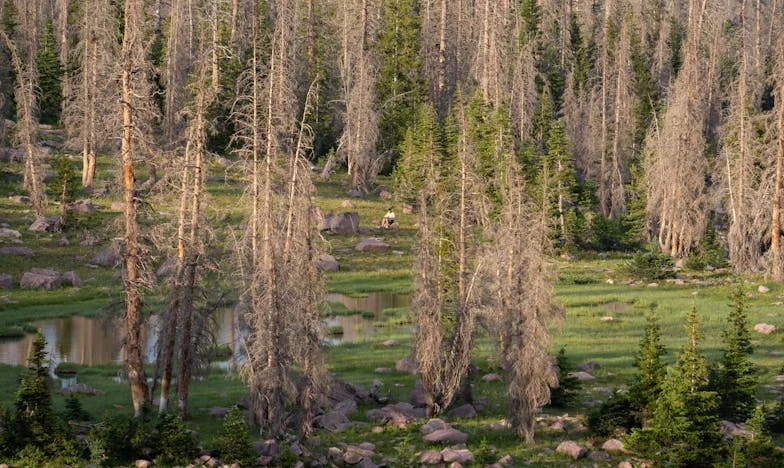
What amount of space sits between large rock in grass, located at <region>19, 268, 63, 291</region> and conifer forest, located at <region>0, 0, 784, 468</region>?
104mm

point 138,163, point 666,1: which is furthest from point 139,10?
point 666,1

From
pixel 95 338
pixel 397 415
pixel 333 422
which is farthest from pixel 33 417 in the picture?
pixel 95 338

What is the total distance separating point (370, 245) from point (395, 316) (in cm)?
1312

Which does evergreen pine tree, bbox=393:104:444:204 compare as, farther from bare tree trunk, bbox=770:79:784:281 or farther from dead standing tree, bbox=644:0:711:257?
bare tree trunk, bbox=770:79:784:281

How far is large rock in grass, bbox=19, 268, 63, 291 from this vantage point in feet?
156

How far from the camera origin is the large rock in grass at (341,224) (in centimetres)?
6172

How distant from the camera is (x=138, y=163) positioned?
27.2 meters

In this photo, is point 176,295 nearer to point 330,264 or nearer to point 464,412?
point 464,412

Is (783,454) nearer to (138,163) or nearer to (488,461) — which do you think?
(488,461)

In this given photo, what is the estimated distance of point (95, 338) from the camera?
135 ft

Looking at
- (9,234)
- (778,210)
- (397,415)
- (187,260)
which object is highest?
(778,210)

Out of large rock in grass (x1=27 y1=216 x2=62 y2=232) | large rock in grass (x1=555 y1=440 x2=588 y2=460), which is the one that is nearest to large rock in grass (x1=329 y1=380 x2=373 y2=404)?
large rock in grass (x1=555 y1=440 x2=588 y2=460)

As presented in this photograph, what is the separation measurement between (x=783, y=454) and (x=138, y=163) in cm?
1828

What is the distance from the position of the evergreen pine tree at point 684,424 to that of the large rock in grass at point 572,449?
1191 mm
